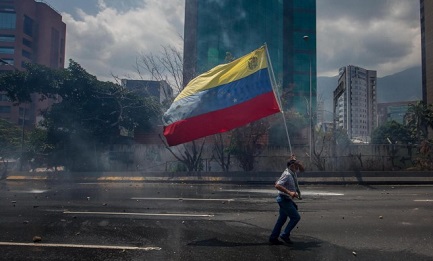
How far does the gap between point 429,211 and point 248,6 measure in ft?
159

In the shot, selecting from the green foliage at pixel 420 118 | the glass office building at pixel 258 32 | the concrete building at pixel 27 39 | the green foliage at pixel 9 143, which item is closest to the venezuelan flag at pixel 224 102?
the green foliage at pixel 9 143

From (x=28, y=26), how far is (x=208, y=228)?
86.1 meters

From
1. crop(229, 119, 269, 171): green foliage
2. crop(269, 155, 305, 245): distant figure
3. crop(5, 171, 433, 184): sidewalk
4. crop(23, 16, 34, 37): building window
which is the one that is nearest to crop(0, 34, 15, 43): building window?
crop(23, 16, 34, 37): building window

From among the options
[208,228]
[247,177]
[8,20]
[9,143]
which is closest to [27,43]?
[8,20]

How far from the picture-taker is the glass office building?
50.1 m

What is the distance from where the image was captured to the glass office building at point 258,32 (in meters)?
50.1

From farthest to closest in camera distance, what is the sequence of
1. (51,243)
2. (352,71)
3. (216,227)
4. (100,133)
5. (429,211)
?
(352,71) < (100,133) < (429,211) < (216,227) < (51,243)

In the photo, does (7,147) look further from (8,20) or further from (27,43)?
(8,20)

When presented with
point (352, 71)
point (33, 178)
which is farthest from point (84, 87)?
point (352, 71)

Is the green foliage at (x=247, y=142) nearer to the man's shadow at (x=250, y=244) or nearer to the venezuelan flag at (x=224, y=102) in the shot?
the venezuelan flag at (x=224, y=102)

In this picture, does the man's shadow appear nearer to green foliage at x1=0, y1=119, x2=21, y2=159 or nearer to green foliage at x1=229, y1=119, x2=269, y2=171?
green foliage at x1=229, y1=119, x2=269, y2=171

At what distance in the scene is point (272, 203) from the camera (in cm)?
1102

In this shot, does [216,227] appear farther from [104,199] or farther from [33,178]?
[33,178]

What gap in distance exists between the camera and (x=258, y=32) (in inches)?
2128
